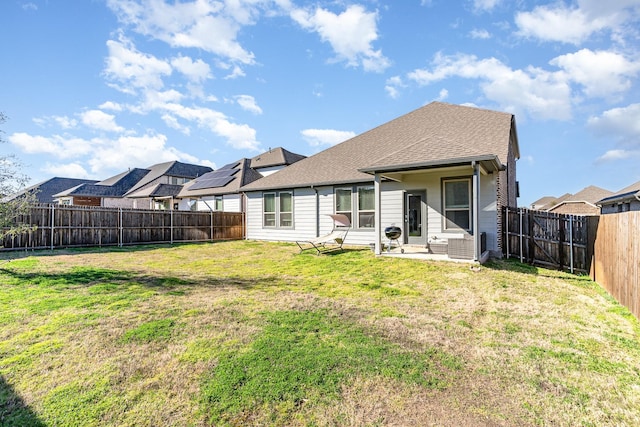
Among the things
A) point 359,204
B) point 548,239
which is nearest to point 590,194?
point 548,239

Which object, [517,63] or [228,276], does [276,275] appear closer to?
[228,276]

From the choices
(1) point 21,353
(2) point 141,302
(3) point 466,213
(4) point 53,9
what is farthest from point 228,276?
(4) point 53,9

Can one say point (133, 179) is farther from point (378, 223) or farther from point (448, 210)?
point (448, 210)

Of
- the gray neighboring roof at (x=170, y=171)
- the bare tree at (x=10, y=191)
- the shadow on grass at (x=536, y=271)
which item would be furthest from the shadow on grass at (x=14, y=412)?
the gray neighboring roof at (x=170, y=171)

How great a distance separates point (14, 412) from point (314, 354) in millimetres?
2549

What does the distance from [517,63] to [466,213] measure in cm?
664

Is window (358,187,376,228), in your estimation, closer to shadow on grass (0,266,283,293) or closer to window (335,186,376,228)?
window (335,186,376,228)

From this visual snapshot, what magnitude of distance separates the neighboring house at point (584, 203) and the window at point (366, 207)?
3344 centimetres

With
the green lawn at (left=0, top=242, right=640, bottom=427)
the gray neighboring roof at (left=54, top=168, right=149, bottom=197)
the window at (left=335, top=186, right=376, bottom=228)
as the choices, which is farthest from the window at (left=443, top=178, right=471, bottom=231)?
the gray neighboring roof at (left=54, top=168, right=149, bottom=197)

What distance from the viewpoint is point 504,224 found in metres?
10.6

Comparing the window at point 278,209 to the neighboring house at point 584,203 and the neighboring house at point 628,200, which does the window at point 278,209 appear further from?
the neighboring house at point 584,203

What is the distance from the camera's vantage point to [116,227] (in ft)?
48.5

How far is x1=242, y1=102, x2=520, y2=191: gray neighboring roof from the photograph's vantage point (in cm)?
969

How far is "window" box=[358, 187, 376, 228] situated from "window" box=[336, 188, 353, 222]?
0.49 m
